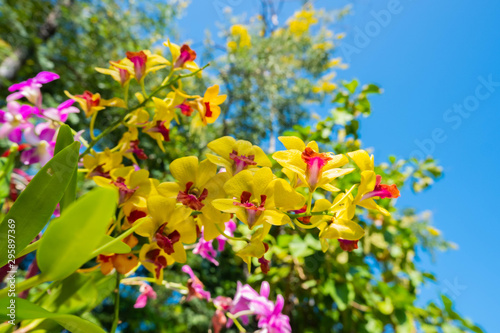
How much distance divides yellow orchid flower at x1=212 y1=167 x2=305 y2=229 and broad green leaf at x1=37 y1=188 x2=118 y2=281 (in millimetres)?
Answer: 133

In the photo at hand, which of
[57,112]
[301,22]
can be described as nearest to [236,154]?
[57,112]

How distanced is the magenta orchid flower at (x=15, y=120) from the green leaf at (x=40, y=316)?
40 cm

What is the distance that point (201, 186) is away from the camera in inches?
14.7

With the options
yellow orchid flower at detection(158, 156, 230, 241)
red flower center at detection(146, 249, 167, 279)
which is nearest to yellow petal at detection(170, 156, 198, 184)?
yellow orchid flower at detection(158, 156, 230, 241)

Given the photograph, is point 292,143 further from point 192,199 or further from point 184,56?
point 184,56

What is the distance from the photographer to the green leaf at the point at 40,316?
23 cm

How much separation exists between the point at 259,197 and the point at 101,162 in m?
0.29

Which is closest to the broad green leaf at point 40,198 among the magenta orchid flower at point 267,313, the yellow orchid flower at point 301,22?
the magenta orchid flower at point 267,313

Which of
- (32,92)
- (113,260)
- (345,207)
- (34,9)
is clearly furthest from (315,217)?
(34,9)

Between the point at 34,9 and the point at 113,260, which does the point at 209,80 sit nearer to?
the point at 34,9

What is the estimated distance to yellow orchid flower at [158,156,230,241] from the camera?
14.1 inches

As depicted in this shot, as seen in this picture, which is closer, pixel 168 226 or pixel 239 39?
pixel 168 226

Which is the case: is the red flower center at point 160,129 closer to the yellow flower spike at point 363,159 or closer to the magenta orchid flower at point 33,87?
the magenta orchid flower at point 33,87

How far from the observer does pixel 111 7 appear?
313 cm
